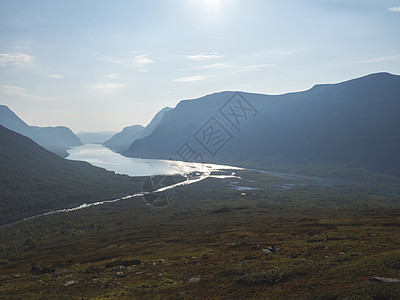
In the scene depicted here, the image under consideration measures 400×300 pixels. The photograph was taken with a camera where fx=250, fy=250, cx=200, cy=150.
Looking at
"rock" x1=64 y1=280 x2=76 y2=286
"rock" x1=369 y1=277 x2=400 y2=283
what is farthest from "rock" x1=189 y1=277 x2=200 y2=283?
"rock" x1=369 y1=277 x2=400 y2=283

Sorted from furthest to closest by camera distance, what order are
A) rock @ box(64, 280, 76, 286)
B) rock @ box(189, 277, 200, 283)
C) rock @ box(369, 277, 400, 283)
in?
1. rock @ box(64, 280, 76, 286)
2. rock @ box(189, 277, 200, 283)
3. rock @ box(369, 277, 400, 283)

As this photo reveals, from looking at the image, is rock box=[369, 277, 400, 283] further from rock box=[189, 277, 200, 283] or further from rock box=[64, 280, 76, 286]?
rock box=[64, 280, 76, 286]

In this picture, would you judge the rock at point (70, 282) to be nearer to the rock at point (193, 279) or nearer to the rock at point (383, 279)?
the rock at point (193, 279)

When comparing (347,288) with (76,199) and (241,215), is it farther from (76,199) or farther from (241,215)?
(76,199)

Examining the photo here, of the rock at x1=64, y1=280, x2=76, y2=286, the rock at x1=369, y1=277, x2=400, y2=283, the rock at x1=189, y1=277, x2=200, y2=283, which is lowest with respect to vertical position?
the rock at x1=64, y1=280, x2=76, y2=286

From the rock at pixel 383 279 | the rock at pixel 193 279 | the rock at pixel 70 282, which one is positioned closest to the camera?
the rock at pixel 383 279

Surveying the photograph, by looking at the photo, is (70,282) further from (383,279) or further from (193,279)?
(383,279)

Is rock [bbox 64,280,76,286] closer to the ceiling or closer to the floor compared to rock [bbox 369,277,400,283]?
closer to the floor

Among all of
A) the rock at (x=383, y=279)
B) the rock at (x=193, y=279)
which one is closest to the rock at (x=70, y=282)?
the rock at (x=193, y=279)

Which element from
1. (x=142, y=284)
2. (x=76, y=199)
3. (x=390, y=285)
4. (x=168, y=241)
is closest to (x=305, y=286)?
(x=390, y=285)

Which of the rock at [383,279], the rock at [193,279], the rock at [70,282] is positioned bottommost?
the rock at [70,282]

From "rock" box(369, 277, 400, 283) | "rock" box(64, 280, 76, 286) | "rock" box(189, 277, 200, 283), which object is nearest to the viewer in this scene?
"rock" box(369, 277, 400, 283)
